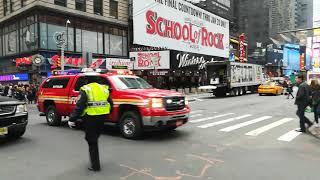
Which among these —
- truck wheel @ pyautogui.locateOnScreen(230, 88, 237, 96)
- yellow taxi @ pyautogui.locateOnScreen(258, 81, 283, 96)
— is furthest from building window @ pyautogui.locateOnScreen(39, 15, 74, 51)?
yellow taxi @ pyautogui.locateOnScreen(258, 81, 283, 96)

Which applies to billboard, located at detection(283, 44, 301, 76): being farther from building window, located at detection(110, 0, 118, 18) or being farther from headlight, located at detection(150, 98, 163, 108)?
headlight, located at detection(150, 98, 163, 108)

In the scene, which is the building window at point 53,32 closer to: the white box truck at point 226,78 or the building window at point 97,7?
the building window at point 97,7

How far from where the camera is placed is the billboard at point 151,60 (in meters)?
38.8

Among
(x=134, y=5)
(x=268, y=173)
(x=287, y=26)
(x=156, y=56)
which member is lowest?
(x=268, y=173)

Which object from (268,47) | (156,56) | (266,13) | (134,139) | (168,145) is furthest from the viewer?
(266,13)

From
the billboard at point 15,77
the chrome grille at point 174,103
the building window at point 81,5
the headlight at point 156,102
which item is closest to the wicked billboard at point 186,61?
the building window at point 81,5

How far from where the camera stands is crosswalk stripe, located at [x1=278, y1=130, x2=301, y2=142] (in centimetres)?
1090

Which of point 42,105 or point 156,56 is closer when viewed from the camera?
point 42,105

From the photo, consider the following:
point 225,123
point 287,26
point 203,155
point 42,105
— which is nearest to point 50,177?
point 203,155

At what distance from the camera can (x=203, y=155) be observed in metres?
8.65

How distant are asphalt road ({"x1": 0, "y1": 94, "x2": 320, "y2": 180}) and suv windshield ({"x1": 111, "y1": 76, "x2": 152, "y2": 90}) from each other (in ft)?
4.68

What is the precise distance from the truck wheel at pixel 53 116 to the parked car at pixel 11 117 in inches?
115

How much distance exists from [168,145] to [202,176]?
295 centimetres

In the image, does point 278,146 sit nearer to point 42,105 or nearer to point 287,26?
point 42,105
